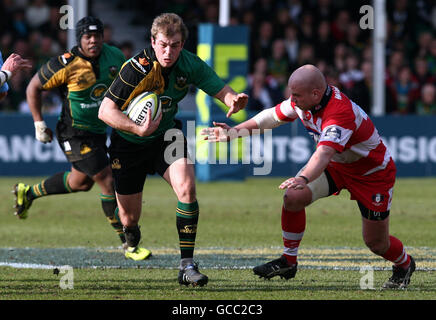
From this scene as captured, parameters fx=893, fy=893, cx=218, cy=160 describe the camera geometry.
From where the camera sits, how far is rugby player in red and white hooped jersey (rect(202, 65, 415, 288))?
6.74 metres

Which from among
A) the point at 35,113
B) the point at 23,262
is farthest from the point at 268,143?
the point at 23,262

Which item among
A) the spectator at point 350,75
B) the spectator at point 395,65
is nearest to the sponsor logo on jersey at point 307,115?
the spectator at point 350,75

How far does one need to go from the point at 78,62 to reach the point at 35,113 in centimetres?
87

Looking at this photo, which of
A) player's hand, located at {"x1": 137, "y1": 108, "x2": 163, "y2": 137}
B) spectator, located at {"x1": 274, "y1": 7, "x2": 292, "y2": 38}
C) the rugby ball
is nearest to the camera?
player's hand, located at {"x1": 137, "y1": 108, "x2": 163, "y2": 137}

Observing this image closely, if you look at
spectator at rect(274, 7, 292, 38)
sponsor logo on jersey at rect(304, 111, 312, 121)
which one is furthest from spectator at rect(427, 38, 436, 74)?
sponsor logo on jersey at rect(304, 111, 312, 121)

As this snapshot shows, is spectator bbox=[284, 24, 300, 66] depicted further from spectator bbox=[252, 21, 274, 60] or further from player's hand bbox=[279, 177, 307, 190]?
player's hand bbox=[279, 177, 307, 190]

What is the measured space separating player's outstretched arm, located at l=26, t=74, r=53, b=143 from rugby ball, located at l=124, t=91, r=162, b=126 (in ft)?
8.55

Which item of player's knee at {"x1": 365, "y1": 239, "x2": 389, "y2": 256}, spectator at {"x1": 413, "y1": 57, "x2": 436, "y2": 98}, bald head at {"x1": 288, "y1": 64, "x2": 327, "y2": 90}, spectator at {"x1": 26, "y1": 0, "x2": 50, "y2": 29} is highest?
spectator at {"x1": 26, "y1": 0, "x2": 50, "y2": 29}

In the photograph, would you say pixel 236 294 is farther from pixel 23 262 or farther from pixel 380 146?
pixel 23 262

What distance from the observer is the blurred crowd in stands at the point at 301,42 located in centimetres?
1933

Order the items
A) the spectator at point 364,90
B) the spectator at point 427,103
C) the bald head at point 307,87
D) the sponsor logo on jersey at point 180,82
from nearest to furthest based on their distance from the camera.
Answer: the bald head at point 307,87 → the sponsor logo on jersey at point 180,82 → the spectator at point 427,103 → the spectator at point 364,90

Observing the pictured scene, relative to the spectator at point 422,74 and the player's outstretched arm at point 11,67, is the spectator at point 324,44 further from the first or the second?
the player's outstretched arm at point 11,67

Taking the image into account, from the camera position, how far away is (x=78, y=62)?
31.0 feet

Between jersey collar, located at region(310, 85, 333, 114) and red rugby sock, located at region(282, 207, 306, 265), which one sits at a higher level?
jersey collar, located at region(310, 85, 333, 114)
